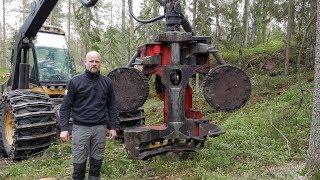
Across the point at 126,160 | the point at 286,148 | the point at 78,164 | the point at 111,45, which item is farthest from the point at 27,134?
the point at 111,45

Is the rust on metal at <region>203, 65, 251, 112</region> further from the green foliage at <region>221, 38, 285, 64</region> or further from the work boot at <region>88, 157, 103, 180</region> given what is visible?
the green foliage at <region>221, 38, 285, 64</region>

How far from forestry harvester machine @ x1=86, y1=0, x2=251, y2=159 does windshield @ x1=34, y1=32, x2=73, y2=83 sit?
423 centimetres

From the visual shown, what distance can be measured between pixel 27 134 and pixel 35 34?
9.84 feet

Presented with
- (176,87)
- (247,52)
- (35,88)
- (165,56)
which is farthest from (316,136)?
(247,52)

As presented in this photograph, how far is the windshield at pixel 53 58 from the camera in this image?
403 inches

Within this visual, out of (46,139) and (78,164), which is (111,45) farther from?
(78,164)

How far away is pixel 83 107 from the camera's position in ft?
18.4

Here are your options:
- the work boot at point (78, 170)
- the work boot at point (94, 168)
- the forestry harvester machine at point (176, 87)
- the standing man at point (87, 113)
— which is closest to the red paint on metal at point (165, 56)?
the forestry harvester machine at point (176, 87)

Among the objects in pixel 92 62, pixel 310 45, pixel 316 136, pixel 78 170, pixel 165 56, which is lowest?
pixel 78 170

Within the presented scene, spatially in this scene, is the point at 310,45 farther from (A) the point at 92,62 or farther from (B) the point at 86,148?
(B) the point at 86,148

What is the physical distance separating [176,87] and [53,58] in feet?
16.9

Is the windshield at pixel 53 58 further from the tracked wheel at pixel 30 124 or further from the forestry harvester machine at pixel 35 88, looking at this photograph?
the tracked wheel at pixel 30 124

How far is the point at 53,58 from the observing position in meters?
10.5

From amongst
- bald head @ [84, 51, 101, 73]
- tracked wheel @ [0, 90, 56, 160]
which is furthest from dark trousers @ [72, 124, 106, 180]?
tracked wheel @ [0, 90, 56, 160]
